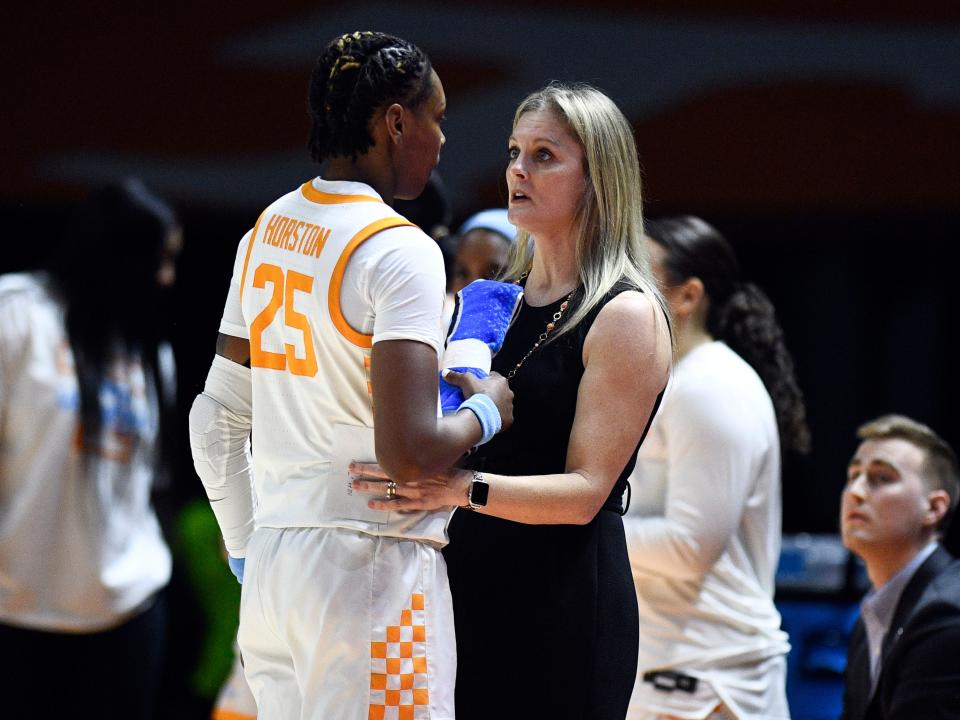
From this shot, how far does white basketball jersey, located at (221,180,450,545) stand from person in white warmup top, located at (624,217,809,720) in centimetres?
108

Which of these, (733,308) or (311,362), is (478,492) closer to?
(311,362)

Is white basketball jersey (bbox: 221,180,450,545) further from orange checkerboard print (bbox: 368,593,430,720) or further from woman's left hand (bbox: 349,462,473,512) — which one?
orange checkerboard print (bbox: 368,593,430,720)

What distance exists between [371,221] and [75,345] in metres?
1.63

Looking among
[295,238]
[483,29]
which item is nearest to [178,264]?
[483,29]

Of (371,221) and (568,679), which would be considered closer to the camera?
(371,221)

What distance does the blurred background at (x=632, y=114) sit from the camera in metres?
4.95

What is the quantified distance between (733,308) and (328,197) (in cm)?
167

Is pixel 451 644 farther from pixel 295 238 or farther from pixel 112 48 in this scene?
pixel 112 48

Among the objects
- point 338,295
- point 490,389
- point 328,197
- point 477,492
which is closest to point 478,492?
point 477,492

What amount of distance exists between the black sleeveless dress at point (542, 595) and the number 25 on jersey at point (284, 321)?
1.31 ft

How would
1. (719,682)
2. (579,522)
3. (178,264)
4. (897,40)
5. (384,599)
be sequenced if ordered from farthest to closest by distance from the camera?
(178,264)
(897,40)
(719,682)
(579,522)
(384,599)

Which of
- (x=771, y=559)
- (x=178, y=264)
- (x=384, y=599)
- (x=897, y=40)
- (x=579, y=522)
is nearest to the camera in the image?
(x=384, y=599)

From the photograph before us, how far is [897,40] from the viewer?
495 centimetres

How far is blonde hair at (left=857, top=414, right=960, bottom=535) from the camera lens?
327 cm
